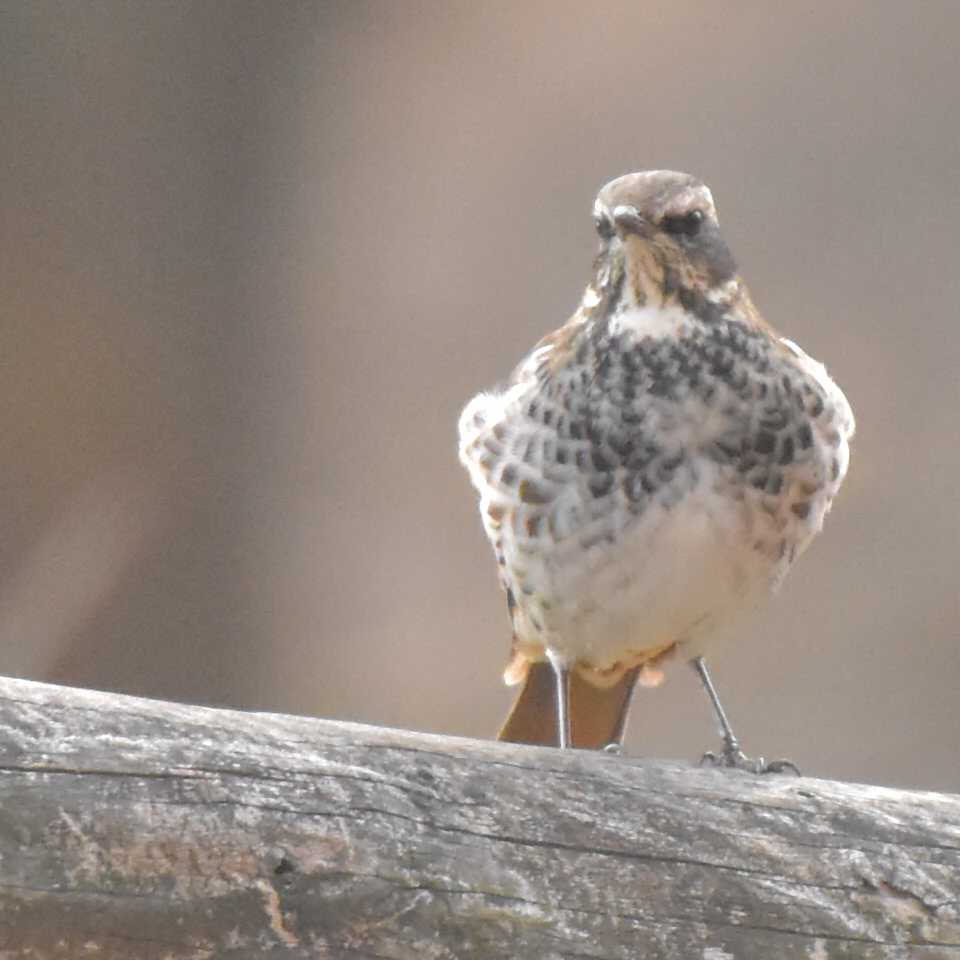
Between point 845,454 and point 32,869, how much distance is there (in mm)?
2156

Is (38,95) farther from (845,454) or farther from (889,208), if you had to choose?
(845,454)

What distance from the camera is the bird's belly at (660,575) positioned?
3.89 metres

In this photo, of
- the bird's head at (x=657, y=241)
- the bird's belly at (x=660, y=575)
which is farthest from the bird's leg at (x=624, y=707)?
the bird's head at (x=657, y=241)

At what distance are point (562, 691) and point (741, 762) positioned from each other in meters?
0.40

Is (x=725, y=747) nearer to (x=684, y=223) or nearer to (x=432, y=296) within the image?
(x=684, y=223)

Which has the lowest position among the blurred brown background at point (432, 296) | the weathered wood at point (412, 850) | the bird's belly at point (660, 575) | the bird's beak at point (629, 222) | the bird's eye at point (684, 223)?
the weathered wood at point (412, 850)

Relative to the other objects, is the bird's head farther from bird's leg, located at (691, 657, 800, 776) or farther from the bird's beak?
bird's leg, located at (691, 657, 800, 776)

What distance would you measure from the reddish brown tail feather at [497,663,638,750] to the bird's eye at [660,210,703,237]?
1.02 meters

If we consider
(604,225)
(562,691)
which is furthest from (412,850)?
(562,691)

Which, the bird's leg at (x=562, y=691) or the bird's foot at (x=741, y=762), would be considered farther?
the bird's leg at (x=562, y=691)

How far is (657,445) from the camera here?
3.82 m

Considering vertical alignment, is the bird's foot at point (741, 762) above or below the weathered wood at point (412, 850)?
above

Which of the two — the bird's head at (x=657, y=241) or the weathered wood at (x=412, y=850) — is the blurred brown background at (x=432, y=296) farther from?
the weathered wood at (x=412, y=850)

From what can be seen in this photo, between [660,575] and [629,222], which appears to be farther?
[660,575]
